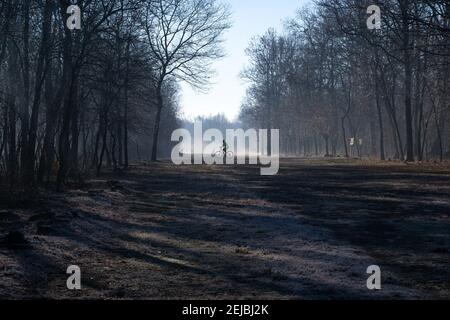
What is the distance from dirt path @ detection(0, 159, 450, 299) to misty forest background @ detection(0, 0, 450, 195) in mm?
4911

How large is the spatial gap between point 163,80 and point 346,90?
62.1 feet

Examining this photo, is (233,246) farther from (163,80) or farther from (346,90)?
(346,90)

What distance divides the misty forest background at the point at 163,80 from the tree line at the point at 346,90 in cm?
18

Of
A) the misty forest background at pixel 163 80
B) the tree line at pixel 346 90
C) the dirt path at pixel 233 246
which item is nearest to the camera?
the dirt path at pixel 233 246

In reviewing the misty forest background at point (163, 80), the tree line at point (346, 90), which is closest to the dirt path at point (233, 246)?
the misty forest background at point (163, 80)

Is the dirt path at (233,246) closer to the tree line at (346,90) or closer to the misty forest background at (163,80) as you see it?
the misty forest background at (163,80)

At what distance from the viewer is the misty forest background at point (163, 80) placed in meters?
19.9

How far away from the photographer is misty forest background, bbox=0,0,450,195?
19922 millimetres

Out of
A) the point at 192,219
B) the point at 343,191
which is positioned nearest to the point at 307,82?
the point at 343,191

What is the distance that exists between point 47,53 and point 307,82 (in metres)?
43.4

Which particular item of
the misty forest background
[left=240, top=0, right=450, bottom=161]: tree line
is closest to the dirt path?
the misty forest background

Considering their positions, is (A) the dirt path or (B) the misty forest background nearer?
(A) the dirt path

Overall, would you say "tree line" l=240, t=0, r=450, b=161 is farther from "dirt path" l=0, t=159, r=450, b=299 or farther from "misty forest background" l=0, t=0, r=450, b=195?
"dirt path" l=0, t=159, r=450, b=299

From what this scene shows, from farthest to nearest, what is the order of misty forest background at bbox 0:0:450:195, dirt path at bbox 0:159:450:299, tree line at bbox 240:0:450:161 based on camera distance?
tree line at bbox 240:0:450:161 → misty forest background at bbox 0:0:450:195 → dirt path at bbox 0:159:450:299
